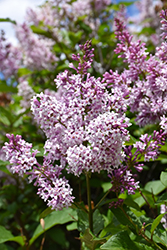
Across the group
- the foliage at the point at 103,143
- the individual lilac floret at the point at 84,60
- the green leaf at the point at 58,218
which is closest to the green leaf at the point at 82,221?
the foliage at the point at 103,143

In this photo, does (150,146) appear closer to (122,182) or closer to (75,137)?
(122,182)

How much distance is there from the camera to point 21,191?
130 inches

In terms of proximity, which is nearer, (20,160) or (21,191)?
(20,160)

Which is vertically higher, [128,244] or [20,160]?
[20,160]

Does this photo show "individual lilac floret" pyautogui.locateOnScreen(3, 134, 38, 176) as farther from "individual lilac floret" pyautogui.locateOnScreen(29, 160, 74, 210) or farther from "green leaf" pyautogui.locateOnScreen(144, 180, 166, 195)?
"green leaf" pyautogui.locateOnScreen(144, 180, 166, 195)

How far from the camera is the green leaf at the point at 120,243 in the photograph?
1.25 metres

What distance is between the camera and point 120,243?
132cm

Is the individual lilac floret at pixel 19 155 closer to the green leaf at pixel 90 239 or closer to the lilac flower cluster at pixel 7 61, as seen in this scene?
the green leaf at pixel 90 239

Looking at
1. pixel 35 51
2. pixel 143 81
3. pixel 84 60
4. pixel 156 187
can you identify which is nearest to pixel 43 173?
pixel 84 60

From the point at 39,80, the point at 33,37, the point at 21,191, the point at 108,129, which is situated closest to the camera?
the point at 108,129

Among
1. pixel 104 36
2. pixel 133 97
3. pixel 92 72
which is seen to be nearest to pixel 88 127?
pixel 133 97

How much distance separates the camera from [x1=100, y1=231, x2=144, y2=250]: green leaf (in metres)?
1.25

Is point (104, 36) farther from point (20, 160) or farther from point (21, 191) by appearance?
point (20, 160)

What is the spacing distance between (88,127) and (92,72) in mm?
2197
